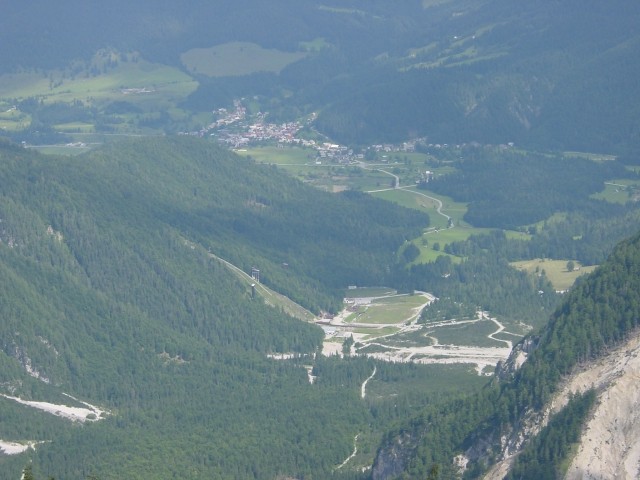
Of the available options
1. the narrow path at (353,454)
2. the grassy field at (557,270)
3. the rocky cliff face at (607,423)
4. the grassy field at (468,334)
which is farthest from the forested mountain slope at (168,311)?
the rocky cliff face at (607,423)

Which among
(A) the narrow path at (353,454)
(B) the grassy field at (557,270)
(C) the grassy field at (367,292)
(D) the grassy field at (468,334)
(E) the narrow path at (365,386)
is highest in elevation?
(B) the grassy field at (557,270)

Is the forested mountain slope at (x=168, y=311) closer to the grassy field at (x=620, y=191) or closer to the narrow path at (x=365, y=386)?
the narrow path at (x=365, y=386)

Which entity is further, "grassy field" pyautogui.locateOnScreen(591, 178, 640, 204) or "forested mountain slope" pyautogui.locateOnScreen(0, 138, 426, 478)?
"grassy field" pyautogui.locateOnScreen(591, 178, 640, 204)

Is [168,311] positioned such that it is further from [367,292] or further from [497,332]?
[497,332]

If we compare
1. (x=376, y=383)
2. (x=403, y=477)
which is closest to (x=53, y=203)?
(x=376, y=383)

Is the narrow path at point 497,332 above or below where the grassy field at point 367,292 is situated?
below

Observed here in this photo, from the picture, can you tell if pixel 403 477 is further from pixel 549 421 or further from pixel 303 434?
pixel 303 434

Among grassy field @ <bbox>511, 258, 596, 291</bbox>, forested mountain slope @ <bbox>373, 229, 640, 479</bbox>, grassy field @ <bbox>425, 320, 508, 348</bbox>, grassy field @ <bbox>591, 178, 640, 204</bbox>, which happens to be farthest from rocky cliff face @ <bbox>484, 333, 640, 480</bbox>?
grassy field @ <bbox>591, 178, 640, 204</bbox>

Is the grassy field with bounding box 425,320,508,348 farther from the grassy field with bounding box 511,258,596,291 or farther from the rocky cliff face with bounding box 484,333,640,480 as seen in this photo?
the rocky cliff face with bounding box 484,333,640,480
